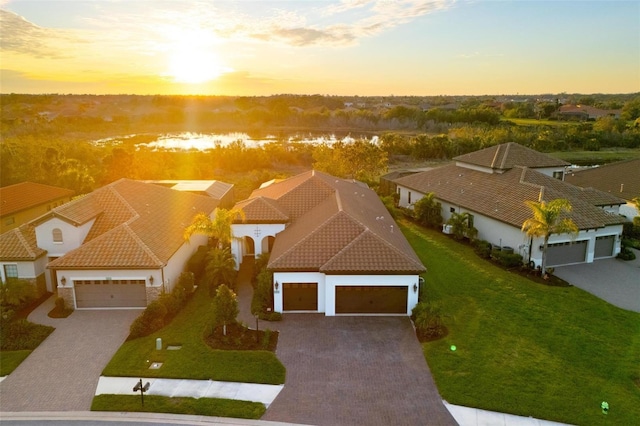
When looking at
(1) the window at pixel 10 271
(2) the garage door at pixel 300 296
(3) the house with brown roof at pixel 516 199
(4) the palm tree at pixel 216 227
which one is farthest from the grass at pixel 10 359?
(3) the house with brown roof at pixel 516 199

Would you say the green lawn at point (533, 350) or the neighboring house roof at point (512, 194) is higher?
the neighboring house roof at point (512, 194)

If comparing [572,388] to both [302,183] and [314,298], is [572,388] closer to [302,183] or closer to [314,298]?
[314,298]

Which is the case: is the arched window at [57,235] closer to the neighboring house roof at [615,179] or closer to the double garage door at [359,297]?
the double garage door at [359,297]

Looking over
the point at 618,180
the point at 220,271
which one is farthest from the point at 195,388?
Answer: the point at 618,180

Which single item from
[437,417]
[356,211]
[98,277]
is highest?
[356,211]

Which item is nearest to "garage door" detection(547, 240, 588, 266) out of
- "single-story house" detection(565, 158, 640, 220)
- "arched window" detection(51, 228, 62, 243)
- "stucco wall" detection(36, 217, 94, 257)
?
"single-story house" detection(565, 158, 640, 220)

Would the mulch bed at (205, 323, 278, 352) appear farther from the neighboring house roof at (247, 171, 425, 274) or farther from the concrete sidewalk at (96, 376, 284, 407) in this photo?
the neighboring house roof at (247, 171, 425, 274)

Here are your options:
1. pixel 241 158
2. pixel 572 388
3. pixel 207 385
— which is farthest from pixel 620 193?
pixel 241 158
